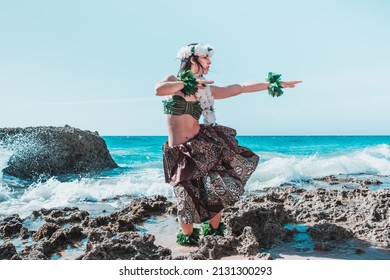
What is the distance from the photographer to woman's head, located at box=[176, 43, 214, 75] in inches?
149

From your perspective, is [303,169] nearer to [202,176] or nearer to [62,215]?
[62,215]

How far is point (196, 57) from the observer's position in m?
3.81

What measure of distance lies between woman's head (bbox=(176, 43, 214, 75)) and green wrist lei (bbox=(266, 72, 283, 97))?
24.0 inches

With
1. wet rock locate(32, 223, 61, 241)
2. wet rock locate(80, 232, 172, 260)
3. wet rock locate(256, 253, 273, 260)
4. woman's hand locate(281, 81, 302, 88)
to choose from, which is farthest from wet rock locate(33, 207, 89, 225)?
woman's hand locate(281, 81, 302, 88)

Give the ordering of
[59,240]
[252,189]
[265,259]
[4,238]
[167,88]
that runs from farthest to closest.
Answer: [252,189], [4,238], [59,240], [167,88], [265,259]

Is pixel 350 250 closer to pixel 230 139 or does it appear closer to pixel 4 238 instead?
pixel 230 139

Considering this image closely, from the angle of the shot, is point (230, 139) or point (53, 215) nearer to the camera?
point (230, 139)

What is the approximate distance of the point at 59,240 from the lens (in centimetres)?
400

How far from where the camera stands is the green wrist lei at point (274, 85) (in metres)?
3.96

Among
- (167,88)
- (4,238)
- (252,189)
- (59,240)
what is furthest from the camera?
(252,189)

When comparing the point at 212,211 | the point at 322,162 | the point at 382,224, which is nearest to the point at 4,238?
the point at 212,211

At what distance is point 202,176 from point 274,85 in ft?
3.55

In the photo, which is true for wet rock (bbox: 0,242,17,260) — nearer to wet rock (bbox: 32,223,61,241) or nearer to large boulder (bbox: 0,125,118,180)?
wet rock (bbox: 32,223,61,241)

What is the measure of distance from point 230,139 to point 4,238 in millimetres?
2479
